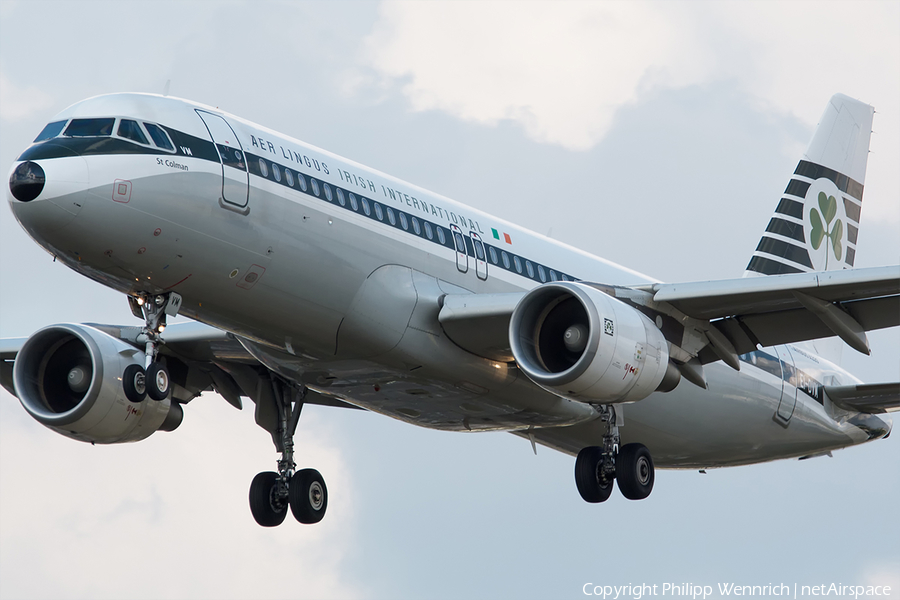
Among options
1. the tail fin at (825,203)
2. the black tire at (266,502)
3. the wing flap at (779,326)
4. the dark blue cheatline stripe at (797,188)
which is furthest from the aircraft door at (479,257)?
the dark blue cheatline stripe at (797,188)

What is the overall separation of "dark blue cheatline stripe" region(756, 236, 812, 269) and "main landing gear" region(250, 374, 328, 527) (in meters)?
14.2

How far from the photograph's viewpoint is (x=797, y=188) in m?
36.5

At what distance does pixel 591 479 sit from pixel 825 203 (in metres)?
15.0

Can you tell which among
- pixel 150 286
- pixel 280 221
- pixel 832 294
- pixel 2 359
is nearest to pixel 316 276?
pixel 280 221

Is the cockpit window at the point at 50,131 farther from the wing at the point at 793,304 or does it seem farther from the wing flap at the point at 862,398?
the wing flap at the point at 862,398

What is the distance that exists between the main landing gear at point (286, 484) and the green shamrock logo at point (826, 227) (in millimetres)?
15806

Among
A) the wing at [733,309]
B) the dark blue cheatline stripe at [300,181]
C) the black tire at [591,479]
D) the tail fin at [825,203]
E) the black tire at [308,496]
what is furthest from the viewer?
the tail fin at [825,203]

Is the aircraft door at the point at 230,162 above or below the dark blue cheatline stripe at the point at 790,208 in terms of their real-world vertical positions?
below

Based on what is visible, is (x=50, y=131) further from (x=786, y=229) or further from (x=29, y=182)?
(x=786, y=229)

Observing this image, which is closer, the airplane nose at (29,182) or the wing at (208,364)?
the airplane nose at (29,182)

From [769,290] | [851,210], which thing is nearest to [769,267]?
[851,210]

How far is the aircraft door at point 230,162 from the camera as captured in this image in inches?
803

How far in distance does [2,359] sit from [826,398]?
17777 millimetres

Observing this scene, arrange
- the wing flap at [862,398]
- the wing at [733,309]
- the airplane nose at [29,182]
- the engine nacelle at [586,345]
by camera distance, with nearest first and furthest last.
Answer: the airplane nose at [29,182] → the engine nacelle at [586,345] → the wing at [733,309] → the wing flap at [862,398]
